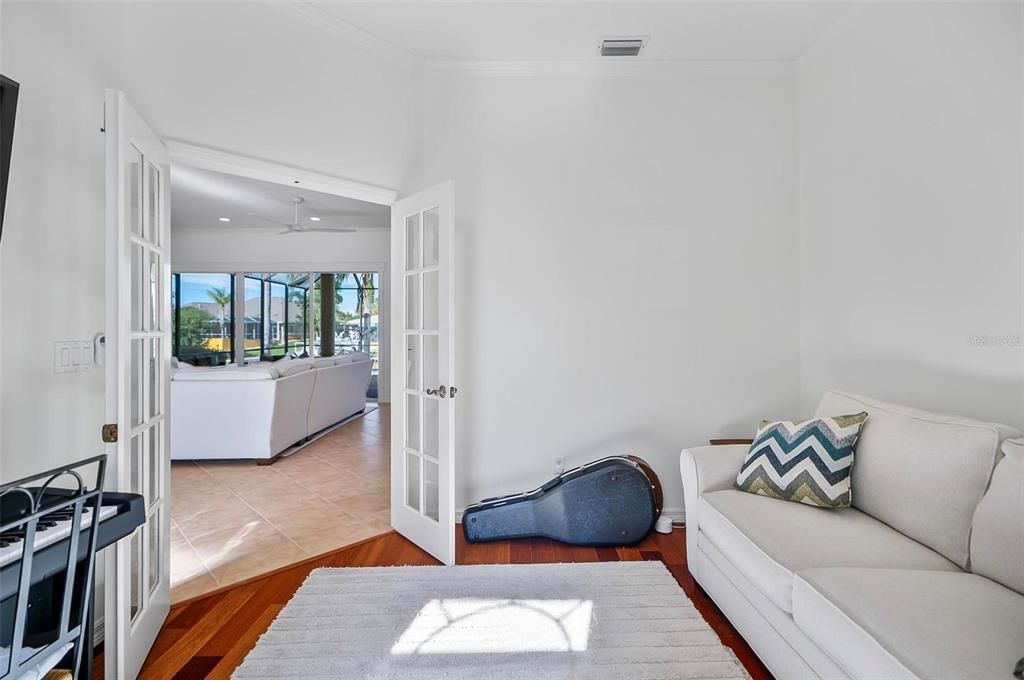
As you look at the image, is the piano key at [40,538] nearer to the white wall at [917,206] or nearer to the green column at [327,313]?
the white wall at [917,206]

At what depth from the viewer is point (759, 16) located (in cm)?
253

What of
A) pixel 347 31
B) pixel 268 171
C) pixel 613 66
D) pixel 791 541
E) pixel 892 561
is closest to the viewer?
pixel 892 561

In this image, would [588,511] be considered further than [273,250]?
No

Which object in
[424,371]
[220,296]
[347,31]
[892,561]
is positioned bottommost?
[892,561]

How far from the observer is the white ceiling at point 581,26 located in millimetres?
2434

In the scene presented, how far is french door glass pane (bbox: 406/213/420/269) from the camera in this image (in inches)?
105

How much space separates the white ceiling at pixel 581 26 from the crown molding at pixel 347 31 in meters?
0.02

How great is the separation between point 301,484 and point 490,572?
6.80 feet

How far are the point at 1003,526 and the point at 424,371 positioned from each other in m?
2.32

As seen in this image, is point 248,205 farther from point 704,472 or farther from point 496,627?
point 704,472

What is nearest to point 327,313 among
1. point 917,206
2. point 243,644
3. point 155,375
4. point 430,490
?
point 430,490

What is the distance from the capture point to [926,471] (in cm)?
162

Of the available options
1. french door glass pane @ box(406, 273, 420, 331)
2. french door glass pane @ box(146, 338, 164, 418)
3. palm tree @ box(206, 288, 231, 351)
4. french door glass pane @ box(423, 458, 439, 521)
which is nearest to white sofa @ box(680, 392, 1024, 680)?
french door glass pane @ box(423, 458, 439, 521)

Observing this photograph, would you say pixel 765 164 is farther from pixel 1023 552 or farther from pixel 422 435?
pixel 422 435
